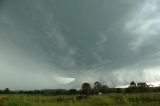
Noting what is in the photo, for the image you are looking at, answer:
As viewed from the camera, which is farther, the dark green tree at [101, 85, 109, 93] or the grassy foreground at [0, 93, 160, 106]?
the dark green tree at [101, 85, 109, 93]

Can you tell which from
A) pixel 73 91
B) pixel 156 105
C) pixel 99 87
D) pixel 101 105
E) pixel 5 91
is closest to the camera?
pixel 156 105

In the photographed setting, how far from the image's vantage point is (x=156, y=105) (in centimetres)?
2783

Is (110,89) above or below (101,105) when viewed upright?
above

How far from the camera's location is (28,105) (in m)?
29.8

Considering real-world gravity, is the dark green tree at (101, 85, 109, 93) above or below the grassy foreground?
above

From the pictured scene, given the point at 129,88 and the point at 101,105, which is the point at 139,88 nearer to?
the point at 129,88

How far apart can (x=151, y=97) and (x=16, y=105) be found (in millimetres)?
21115

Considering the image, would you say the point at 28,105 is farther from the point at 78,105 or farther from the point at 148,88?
the point at 148,88

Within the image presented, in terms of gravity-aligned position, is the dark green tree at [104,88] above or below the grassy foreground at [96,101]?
above

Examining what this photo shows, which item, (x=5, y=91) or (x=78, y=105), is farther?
(x=5, y=91)

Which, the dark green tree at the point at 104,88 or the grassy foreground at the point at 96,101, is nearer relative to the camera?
the grassy foreground at the point at 96,101

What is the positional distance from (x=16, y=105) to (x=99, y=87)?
86693 mm

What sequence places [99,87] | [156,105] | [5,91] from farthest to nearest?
[5,91] → [99,87] → [156,105]

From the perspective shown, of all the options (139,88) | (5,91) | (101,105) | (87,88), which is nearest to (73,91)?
(87,88)
